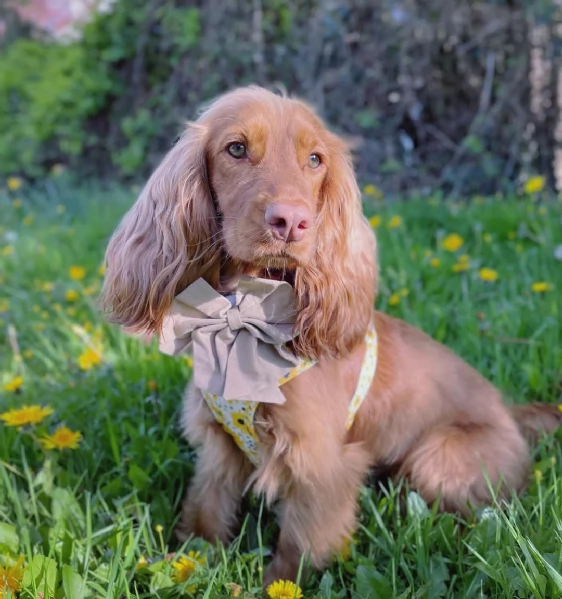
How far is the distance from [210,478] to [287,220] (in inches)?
39.4

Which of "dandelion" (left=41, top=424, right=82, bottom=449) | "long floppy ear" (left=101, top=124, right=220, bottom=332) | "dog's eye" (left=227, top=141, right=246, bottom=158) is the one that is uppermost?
"dog's eye" (left=227, top=141, right=246, bottom=158)

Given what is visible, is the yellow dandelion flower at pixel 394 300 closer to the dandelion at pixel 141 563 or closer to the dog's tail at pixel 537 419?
the dog's tail at pixel 537 419

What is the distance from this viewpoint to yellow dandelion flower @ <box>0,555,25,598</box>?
1405 mm

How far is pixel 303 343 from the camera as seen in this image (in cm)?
178

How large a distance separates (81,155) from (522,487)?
22.6 feet

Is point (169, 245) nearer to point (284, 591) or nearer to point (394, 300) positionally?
point (284, 591)

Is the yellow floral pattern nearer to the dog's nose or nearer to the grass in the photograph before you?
the grass

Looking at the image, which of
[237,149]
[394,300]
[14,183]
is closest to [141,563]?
[237,149]

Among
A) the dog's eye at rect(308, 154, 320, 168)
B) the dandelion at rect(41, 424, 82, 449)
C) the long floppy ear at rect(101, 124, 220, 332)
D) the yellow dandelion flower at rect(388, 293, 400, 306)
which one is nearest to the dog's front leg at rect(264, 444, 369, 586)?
the long floppy ear at rect(101, 124, 220, 332)

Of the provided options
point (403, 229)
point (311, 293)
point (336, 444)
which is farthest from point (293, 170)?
point (403, 229)

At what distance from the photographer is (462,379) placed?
6.90 ft

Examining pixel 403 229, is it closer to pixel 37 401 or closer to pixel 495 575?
pixel 37 401

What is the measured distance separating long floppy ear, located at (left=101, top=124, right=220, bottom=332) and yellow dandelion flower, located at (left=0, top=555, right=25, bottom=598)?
67cm

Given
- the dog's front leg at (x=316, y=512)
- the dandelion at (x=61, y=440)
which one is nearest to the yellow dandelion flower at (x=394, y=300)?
the dog's front leg at (x=316, y=512)
